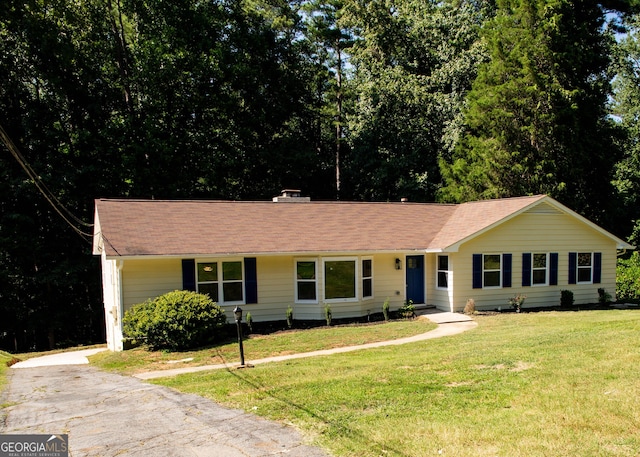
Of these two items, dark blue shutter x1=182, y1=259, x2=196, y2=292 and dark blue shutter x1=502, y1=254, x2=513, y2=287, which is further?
dark blue shutter x1=502, y1=254, x2=513, y2=287

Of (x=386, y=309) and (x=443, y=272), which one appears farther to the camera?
(x=443, y=272)

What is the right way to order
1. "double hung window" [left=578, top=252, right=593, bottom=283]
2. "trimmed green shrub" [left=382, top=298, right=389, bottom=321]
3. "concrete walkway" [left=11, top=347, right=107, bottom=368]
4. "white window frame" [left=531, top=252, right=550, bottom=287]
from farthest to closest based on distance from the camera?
"double hung window" [left=578, top=252, right=593, bottom=283], "white window frame" [left=531, top=252, right=550, bottom=287], "trimmed green shrub" [left=382, top=298, right=389, bottom=321], "concrete walkway" [left=11, top=347, right=107, bottom=368]

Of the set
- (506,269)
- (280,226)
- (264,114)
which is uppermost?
(264,114)

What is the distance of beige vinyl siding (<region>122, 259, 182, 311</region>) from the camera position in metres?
15.8

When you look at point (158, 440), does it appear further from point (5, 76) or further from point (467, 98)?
point (467, 98)

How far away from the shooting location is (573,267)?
2052 centimetres

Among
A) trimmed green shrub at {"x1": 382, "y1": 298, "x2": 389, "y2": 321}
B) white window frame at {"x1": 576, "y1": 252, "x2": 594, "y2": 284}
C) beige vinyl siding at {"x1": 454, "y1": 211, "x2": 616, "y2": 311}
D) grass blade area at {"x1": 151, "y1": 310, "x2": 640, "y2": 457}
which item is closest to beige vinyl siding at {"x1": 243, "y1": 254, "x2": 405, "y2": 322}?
trimmed green shrub at {"x1": 382, "y1": 298, "x2": 389, "y2": 321}

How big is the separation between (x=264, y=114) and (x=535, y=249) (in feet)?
61.8

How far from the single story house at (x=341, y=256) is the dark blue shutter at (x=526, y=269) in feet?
0.13

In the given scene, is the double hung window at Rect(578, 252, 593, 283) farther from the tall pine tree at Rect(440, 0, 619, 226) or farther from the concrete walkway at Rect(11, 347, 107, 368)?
the concrete walkway at Rect(11, 347, 107, 368)

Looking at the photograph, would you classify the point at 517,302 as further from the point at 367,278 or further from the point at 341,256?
the point at 341,256

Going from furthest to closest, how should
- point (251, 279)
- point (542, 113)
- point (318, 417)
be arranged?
1. point (542, 113)
2. point (251, 279)
3. point (318, 417)

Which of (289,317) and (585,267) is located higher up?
(585,267)

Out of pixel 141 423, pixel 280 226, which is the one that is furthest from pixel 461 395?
pixel 280 226
